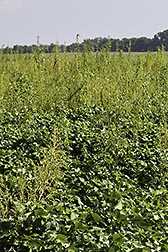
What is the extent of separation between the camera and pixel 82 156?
550cm

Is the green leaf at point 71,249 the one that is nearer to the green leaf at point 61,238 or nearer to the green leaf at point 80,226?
the green leaf at point 61,238

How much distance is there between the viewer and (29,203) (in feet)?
11.7

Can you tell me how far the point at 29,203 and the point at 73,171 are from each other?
1.41 m

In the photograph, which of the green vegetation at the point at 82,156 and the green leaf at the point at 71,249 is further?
the green vegetation at the point at 82,156

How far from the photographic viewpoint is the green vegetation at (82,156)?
3.41m

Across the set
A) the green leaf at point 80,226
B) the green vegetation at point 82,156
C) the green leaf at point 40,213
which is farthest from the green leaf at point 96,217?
the green leaf at point 40,213

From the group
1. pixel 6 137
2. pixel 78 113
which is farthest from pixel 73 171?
pixel 78 113

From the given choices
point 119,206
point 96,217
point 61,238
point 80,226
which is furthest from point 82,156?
point 61,238

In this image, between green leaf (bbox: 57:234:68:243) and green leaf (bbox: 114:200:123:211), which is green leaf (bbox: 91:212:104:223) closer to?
green leaf (bbox: 114:200:123:211)

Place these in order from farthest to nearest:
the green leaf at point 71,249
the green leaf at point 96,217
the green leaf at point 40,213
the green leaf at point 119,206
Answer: the green leaf at point 119,206
the green leaf at point 96,217
the green leaf at point 40,213
the green leaf at point 71,249

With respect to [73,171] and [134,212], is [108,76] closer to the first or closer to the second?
[73,171]

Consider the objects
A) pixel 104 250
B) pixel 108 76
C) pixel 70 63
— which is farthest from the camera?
pixel 70 63

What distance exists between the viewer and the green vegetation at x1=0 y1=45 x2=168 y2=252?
11.2 ft

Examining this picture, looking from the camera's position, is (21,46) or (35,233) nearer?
(35,233)
